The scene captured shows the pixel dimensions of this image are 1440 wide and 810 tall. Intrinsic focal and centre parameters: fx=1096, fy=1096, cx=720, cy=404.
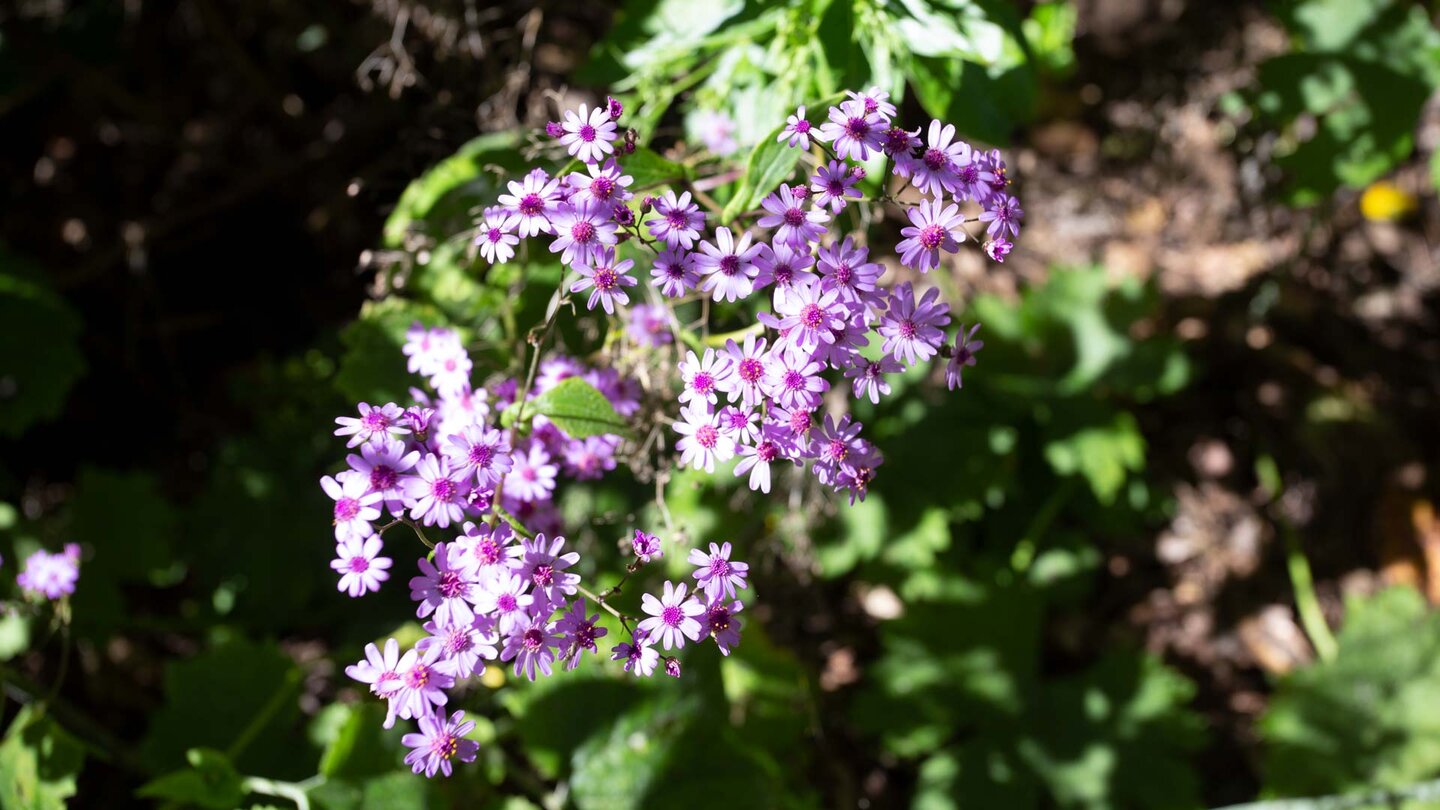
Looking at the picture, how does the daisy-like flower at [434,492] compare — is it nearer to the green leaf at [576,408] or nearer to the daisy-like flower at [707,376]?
the green leaf at [576,408]

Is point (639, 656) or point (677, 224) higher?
point (677, 224)

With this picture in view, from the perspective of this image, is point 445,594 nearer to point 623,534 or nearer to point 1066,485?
point 623,534

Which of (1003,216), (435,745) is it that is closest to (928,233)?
(1003,216)

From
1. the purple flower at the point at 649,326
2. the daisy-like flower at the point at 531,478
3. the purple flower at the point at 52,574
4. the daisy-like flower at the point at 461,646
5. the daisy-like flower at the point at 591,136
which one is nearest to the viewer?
the daisy-like flower at the point at 461,646

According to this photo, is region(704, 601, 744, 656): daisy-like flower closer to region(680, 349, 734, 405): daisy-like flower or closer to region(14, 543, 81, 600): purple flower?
region(680, 349, 734, 405): daisy-like flower

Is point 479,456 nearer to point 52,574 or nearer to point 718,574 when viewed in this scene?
point 718,574

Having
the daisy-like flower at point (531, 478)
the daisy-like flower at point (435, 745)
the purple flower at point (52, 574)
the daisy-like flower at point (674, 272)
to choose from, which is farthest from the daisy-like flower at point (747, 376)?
the purple flower at point (52, 574)

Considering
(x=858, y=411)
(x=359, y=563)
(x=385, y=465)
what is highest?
(x=858, y=411)
